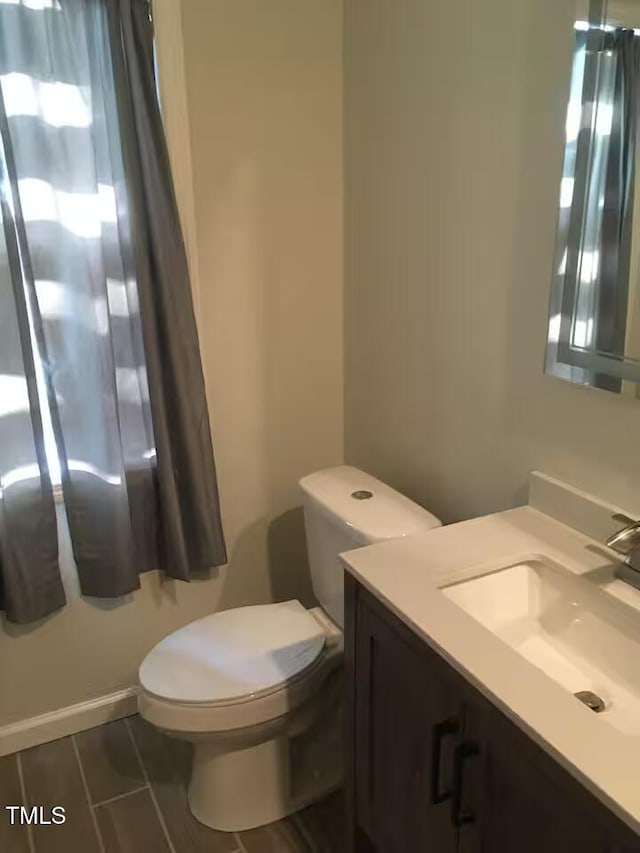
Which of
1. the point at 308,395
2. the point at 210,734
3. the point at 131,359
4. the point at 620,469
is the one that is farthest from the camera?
the point at 308,395

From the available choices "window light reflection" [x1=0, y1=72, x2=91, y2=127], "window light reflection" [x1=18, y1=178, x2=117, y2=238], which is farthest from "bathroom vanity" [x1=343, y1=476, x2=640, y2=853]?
"window light reflection" [x1=0, y1=72, x2=91, y2=127]

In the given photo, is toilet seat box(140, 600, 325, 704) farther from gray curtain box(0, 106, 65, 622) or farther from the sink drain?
the sink drain

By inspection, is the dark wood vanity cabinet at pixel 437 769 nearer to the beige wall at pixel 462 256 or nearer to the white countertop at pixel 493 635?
the white countertop at pixel 493 635

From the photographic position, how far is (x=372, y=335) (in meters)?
2.18

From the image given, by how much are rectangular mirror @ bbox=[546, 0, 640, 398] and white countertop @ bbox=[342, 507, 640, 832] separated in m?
0.33

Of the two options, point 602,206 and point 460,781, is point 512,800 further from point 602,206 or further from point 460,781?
point 602,206

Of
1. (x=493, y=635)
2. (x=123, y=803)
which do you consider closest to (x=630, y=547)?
(x=493, y=635)

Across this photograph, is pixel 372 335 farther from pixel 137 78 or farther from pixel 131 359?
pixel 137 78

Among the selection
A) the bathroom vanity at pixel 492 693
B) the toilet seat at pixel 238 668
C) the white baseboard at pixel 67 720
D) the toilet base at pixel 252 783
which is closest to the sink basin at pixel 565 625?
the bathroom vanity at pixel 492 693

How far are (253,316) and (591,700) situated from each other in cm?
140

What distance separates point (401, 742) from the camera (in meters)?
1.35

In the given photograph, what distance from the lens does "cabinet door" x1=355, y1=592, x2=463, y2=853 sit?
4.00 ft

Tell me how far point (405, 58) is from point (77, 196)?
887 millimetres

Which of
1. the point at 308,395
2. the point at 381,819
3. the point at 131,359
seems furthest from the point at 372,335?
the point at 381,819
